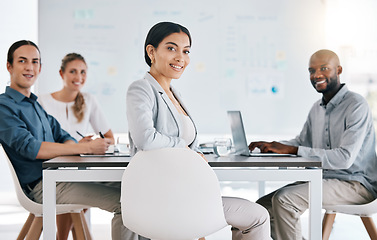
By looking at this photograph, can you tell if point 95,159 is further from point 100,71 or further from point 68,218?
point 100,71

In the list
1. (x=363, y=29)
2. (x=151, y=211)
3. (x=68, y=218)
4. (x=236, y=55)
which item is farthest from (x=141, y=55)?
(x=151, y=211)

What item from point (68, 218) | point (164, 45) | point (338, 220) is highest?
point (164, 45)

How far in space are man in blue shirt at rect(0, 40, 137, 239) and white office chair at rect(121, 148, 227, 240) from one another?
1.44 ft

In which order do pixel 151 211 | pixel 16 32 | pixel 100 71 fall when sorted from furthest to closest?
pixel 100 71 → pixel 16 32 → pixel 151 211

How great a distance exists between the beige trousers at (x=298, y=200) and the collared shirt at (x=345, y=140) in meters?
0.07

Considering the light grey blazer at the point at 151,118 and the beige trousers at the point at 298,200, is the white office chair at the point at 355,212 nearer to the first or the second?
the beige trousers at the point at 298,200

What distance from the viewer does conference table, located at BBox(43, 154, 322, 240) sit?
7.03 ft

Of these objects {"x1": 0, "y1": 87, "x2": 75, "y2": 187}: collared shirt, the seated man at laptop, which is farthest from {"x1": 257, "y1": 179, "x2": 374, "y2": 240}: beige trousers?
{"x1": 0, "y1": 87, "x2": 75, "y2": 187}: collared shirt

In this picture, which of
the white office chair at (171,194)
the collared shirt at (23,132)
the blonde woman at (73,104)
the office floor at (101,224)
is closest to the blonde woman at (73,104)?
the blonde woman at (73,104)

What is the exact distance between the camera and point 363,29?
5.79m

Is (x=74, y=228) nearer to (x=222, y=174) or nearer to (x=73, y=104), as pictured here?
(x=222, y=174)

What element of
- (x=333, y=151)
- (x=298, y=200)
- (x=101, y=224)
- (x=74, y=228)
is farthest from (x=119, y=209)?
(x=101, y=224)

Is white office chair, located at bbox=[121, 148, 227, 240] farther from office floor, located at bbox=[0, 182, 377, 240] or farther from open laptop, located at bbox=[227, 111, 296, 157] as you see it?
office floor, located at bbox=[0, 182, 377, 240]

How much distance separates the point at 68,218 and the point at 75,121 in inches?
42.6
